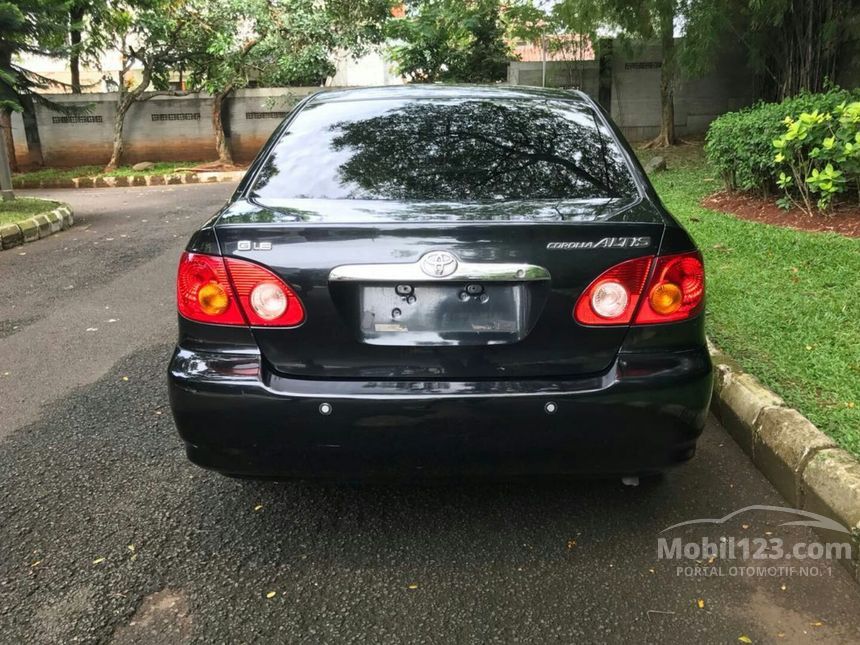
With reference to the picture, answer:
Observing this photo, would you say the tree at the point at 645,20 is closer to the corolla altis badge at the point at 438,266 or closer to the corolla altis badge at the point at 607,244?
the corolla altis badge at the point at 607,244

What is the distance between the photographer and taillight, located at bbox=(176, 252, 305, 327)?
2225 mm

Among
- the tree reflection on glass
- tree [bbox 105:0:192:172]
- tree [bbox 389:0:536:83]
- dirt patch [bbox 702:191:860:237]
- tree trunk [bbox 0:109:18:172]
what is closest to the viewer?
the tree reflection on glass

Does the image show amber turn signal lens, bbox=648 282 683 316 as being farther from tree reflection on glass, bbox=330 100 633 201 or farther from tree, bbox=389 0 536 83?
tree, bbox=389 0 536 83

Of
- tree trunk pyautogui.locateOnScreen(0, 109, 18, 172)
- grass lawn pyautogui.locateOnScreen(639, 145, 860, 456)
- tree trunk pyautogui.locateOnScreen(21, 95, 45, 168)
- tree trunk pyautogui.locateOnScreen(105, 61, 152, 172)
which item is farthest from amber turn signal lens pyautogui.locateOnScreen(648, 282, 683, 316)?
tree trunk pyautogui.locateOnScreen(21, 95, 45, 168)

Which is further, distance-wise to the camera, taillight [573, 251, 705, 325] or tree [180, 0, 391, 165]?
tree [180, 0, 391, 165]

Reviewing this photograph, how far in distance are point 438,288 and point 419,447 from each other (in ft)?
1.58

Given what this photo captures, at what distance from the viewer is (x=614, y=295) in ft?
7.30

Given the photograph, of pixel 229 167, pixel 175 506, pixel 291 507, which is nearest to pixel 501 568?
pixel 291 507

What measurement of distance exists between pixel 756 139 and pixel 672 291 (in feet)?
18.9

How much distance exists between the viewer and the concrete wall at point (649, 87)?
15.2 meters

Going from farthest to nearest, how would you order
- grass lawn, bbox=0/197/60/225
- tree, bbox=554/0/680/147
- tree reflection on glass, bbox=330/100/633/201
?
tree, bbox=554/0/680/147, grass lawn, bbox=0/197/60/225, tree reflection on glass, bbox=330/100/633/201

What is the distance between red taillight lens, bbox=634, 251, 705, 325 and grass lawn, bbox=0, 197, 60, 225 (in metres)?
9.23

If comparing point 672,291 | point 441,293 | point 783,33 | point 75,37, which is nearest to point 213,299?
point 441,293

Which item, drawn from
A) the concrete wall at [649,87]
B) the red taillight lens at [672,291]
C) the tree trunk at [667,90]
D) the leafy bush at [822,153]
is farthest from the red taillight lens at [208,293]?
the concrete wall at [649,87]
